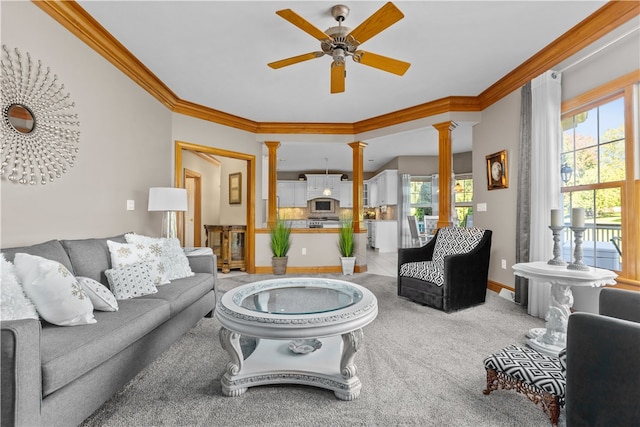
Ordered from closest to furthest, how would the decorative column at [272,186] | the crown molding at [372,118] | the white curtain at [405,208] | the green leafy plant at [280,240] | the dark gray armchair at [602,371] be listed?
the dark gray armchair at [602,371] < the crown molding at [372,118] < the green leafy plant at [280,240] < the decorative column at [272,186] < the white curtain at [405,208]

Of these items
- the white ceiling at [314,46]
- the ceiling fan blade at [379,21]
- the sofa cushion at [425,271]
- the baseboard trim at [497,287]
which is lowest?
the baseboard trim at [497,287]

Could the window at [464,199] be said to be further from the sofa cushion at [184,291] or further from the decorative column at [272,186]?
the sofa cushion at [184,291]

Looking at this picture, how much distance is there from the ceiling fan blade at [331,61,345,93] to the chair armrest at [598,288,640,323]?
2.32 metres

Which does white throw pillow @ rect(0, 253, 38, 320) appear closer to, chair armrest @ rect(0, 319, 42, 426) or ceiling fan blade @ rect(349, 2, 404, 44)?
chair armrest @ rect(0, 319, 42, 426)

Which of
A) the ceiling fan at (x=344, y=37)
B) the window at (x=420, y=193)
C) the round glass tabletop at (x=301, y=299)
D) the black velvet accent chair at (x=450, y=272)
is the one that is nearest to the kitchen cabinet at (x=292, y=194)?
the window at (x=420, y=193)

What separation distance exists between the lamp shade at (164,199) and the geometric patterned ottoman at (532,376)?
3307 mm

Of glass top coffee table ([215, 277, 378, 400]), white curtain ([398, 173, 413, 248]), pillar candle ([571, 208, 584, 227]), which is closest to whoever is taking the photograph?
glass top coffee table ([215, 277, 378, 400])

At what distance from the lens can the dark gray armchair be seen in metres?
1.07

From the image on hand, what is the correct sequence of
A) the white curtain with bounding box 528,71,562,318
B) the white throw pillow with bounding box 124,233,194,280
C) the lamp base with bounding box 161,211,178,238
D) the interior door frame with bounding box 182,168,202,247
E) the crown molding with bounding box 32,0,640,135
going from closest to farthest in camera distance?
the crown molding with bounding box 32,0,640,135 < the white throw pillow with bounding box 124,233,194,280 < the white curtain with bounding box 528,71,562,318 < the lamp base with bounding box 161,211,178,238 < the interior door frame with bounding box 182,168,202,247

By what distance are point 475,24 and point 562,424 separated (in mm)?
2909

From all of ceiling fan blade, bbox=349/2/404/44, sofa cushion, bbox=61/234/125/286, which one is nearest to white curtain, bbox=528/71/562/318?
ceiling fan blade, bbox=349/2/404/44

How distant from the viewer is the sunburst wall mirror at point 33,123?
2.07m

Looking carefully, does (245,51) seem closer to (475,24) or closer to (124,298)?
(475,24)

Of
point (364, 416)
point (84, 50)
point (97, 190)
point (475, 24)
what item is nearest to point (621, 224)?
point (475, 24)
